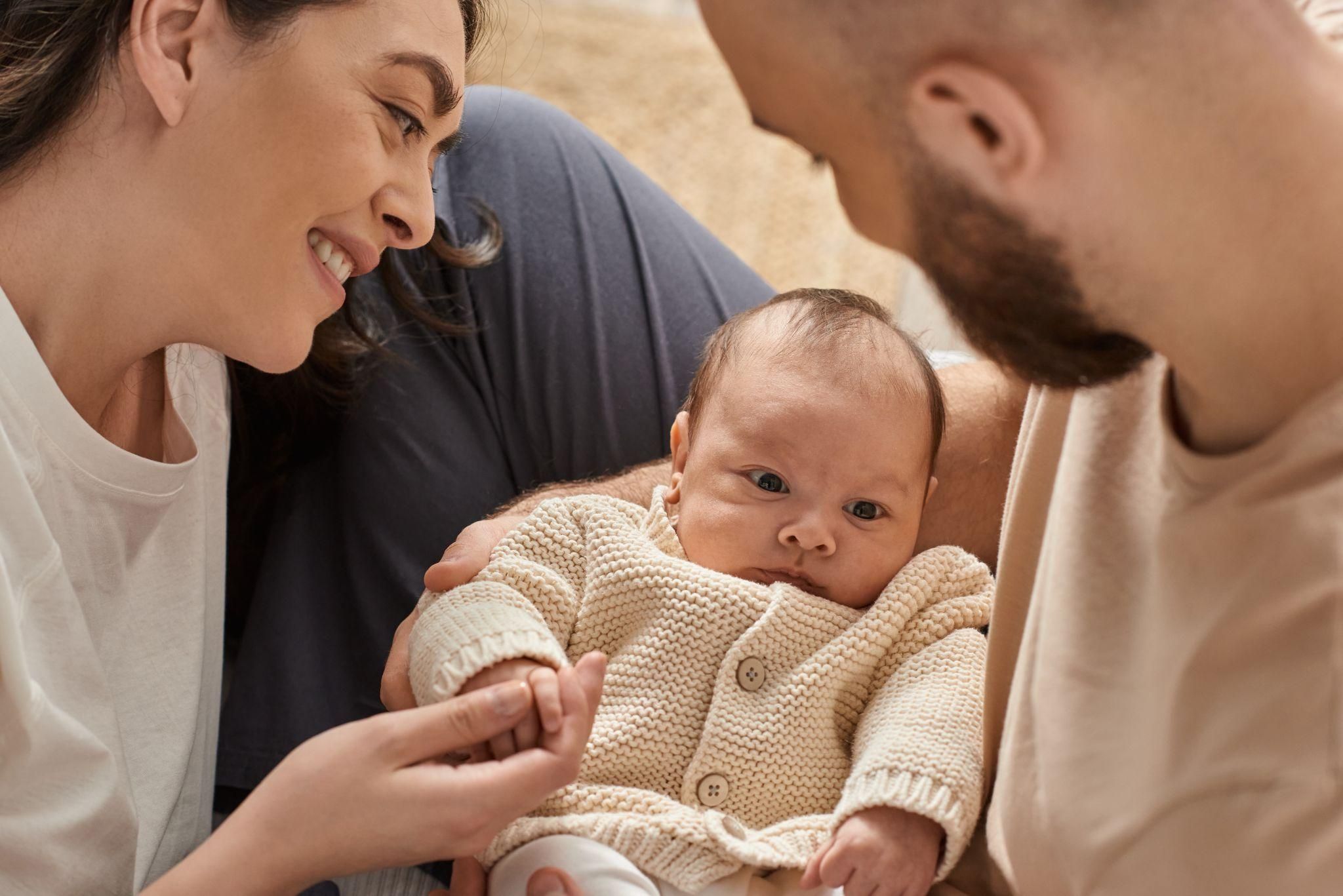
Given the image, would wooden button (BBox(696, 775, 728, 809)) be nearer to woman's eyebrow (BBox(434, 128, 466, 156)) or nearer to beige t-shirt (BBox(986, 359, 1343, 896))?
beige t-shirt (BBox(986, 359, 1343, 896))

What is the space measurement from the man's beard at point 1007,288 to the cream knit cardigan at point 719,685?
39 centimetres

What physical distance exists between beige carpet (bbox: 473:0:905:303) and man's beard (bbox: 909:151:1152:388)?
2197 millimetres

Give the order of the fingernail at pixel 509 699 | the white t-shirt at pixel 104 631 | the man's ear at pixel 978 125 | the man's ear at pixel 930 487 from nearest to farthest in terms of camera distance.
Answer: the man's ear at pixel 978 125 → the fingernail at pixel 509 699 → the white t-shirt at pixel 104 631 → the man's ear at pixel 930 487

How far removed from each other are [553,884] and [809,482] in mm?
424

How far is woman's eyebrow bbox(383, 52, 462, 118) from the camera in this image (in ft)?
3.66

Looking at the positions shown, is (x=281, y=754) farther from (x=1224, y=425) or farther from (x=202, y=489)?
(x=1224, y=425)

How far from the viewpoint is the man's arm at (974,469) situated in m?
1.39

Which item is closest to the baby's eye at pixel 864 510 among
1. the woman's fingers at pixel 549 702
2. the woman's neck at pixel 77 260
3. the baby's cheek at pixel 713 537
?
the baby's cheek at pixel 713 537

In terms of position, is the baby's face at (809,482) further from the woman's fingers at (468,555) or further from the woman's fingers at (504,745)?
the woman's fingers at (504,745)

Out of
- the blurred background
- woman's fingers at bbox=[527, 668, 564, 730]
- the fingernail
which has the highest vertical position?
the fingernail

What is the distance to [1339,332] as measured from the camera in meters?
0.73

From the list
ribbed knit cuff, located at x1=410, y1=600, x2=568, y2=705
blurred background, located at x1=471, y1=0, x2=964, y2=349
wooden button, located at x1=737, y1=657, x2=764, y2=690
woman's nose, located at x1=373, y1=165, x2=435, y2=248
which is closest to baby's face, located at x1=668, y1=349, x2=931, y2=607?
wooden button, located at x1=737, y1=657, x2=764, y2=690

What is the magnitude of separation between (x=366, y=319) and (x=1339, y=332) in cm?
109

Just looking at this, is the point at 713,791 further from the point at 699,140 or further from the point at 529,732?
the point at 699,140
